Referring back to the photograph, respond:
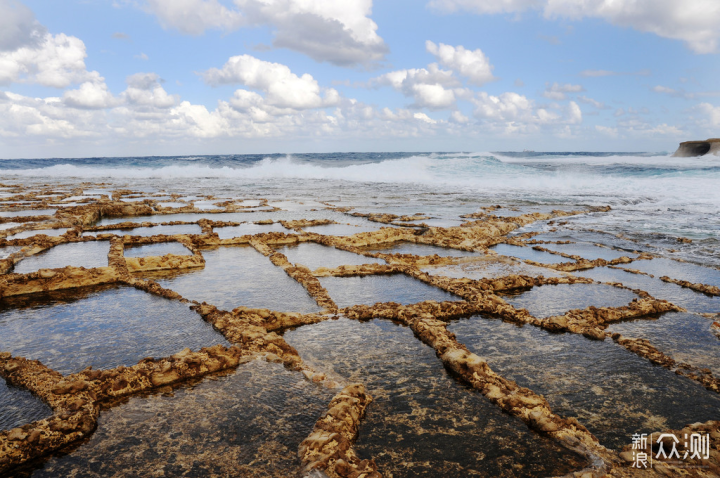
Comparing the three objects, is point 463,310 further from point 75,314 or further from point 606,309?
point 75,314

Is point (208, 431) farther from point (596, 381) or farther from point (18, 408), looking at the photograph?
point (596, 381)

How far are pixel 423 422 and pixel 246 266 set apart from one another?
6772mm

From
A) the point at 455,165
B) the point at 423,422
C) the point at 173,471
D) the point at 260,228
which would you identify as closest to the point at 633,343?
the point at 423,422

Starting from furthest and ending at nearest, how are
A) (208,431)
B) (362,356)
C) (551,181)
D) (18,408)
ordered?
(551,181) < (362,356) < (18,408) < (208,431)

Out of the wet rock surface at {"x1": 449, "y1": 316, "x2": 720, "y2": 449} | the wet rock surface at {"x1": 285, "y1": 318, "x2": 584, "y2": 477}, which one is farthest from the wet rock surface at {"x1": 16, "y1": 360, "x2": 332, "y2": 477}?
the wet rock surface at {"x1": 449, "y1": 316, "x2": 720, "y2": 449}

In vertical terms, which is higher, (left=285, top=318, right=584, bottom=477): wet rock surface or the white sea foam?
the white sea foam

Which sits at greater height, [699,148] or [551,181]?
[699,148]

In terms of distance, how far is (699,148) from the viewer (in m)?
73.9

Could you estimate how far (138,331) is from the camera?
601cm

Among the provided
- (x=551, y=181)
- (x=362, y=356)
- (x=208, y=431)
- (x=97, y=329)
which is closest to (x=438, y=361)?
(x=362, y=356)

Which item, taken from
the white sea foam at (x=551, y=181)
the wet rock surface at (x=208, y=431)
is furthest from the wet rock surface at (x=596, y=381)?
the white sea foam at (x=551, y=181)

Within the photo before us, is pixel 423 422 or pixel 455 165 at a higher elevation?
pixel 455 165

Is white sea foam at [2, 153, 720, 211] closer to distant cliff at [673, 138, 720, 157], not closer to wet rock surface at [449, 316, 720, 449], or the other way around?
wet rock surface at [449, 316, 720, 449]

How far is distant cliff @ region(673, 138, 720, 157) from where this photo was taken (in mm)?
69562
